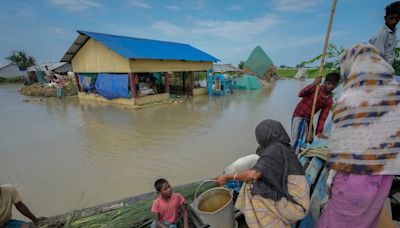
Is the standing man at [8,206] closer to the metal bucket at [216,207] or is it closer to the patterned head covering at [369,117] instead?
the metal bucket at [216,207]

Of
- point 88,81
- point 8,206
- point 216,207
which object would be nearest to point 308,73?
point 216,207

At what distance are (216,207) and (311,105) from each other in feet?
6.60

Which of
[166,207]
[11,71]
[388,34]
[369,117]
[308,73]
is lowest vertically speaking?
[166,207]

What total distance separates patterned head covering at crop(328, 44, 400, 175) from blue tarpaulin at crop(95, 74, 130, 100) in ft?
31.8

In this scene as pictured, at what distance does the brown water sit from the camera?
10.9ft

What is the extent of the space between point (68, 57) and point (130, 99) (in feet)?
18.9

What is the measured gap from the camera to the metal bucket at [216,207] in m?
1.74

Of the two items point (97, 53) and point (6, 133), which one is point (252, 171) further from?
point (97, 53)

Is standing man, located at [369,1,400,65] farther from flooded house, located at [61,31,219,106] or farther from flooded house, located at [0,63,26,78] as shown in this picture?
flooded house, located at [0,63,26,78]

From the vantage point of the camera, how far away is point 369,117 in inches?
46.0

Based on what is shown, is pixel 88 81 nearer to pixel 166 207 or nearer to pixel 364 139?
pixel 166 207

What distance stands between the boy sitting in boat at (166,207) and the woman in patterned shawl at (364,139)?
1307 millimetres

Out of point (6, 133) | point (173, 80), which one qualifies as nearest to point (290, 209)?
point (6, 133)

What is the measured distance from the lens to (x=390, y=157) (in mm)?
1182
